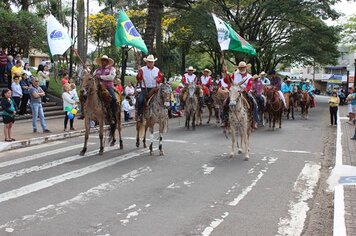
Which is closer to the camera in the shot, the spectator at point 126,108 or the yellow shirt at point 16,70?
the yellow shirt at point 16,70

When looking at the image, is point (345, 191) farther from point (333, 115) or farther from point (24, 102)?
point (24, 102)

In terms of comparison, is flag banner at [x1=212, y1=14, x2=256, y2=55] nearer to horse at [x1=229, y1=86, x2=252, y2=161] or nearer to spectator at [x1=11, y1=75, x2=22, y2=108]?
horse at [x1=229, y1=86, x2=252, y2=161]

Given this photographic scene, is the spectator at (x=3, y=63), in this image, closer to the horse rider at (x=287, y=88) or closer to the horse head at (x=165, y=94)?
the horse head at (x=165, y=94)

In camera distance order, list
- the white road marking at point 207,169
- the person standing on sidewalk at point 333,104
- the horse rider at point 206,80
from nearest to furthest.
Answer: the white road marking at point 207,169 → the horse rider at point 206,80 → the person standing on sidewalk at point 333,104

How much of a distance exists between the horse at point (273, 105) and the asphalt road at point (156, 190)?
5499 mm

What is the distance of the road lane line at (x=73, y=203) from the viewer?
606 centimetres

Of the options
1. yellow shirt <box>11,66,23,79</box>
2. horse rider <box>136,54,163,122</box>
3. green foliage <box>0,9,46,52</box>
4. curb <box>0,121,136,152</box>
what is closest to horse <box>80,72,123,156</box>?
horse rider <box>136,54,163,122</box>

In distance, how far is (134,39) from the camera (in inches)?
539

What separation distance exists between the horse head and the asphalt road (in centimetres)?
146

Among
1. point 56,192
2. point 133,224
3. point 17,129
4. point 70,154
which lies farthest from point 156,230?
point 17,129

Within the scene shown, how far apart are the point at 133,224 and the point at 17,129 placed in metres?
10.9

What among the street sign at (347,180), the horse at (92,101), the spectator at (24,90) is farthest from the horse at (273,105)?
the spectator at (24,90)

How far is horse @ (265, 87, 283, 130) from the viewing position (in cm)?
1872

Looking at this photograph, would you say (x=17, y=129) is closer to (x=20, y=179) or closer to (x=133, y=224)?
(x=20, y=179)
